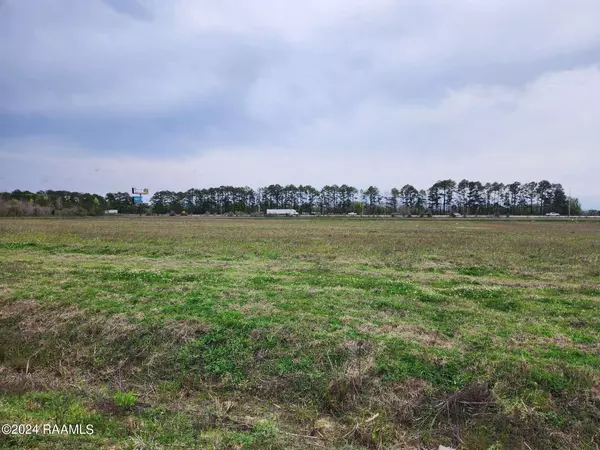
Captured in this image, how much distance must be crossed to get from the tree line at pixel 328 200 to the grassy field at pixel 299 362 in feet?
406

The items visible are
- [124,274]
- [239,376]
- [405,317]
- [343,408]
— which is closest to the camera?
[343,408]

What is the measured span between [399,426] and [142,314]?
22.7ft

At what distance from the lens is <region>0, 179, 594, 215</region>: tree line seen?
135 meters

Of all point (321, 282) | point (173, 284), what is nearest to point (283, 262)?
point (321, 282)

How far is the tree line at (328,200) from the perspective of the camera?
444 ft

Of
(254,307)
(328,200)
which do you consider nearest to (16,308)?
(254,307)

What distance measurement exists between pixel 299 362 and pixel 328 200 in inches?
7119

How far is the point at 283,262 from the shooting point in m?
18.1

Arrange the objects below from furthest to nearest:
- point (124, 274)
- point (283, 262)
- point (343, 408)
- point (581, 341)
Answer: point (283, 262), point (124, 274), point (581, 341), point (343, 408)

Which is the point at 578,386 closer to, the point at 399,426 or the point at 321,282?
the point at 399,426

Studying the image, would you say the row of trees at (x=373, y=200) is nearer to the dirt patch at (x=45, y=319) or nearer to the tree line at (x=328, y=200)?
the tree line at (x=328, y=200)

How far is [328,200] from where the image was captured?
18662cm

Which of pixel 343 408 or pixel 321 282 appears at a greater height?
pixel 321 282

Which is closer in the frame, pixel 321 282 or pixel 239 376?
pixel 239 376
